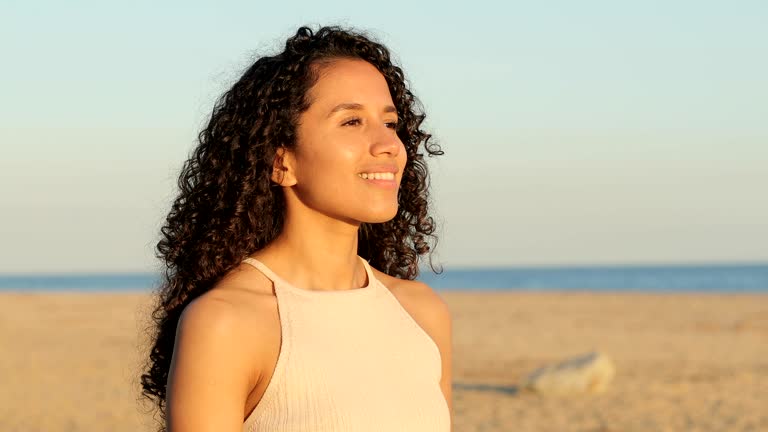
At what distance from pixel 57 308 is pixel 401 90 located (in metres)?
37.0

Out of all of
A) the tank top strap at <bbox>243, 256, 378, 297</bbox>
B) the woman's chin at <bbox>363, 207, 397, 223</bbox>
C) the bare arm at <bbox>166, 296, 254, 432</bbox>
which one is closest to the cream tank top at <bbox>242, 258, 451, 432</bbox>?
the tank top strap at <bbox>243, 256, 378, 297</bbox>

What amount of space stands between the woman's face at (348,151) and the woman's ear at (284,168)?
15mm

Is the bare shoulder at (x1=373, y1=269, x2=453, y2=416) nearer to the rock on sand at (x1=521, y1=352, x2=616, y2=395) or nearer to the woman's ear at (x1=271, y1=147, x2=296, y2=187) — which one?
the woman's ear at (x1=271, y1=147, x2=296, y2=187)

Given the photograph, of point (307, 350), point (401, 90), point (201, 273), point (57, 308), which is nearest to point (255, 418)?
point (307, 350)

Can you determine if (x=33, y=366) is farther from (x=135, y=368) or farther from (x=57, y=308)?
(x=57, y=308)

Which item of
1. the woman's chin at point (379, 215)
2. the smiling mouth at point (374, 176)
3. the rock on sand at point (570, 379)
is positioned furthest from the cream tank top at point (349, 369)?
the rock on sand at point (570, 379)

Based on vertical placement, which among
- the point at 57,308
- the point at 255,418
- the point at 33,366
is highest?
the point at 255,418

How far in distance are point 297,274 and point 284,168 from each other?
0.32 metres

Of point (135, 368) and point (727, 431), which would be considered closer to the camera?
point (727, 431)

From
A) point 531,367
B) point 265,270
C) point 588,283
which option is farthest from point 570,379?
point 588,283

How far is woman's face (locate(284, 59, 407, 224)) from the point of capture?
3.12 metres

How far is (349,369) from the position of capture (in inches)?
120

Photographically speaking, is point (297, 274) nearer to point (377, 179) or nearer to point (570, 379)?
point (377, 179)

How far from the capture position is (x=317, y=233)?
3.26 meters
